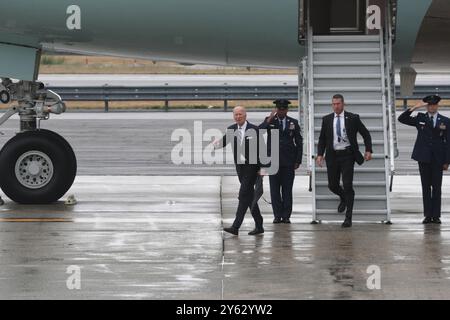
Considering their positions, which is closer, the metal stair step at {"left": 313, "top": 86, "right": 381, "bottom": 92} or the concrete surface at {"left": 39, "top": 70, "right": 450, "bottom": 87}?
the metal stair step at {"left": 313, "top": 86, "right": 381, "bottom": 92}

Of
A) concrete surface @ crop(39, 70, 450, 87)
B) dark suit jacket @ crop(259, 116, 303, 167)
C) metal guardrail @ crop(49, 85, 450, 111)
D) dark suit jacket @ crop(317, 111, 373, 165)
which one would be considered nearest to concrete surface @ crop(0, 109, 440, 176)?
metal guardrail @ crop(49, 85, 450, 111)

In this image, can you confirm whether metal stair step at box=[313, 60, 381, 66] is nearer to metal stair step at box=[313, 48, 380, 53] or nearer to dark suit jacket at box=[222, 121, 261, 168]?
metal stair step at box=[313, 48, 380, 53]

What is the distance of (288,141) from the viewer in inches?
584

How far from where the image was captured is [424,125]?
14.7m

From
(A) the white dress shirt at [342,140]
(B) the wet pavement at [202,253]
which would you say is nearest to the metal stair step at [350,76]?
(A) the white dress shirt at [342,140]

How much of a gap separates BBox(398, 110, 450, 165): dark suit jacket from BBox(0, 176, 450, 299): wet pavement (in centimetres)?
92

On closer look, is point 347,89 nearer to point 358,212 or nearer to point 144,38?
point 358,212

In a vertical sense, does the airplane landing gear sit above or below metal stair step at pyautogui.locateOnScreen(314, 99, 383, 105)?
below

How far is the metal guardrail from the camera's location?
36.9 m

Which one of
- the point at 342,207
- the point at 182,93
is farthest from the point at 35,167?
the point at 182,93

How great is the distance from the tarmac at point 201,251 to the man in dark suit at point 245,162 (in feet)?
0.75

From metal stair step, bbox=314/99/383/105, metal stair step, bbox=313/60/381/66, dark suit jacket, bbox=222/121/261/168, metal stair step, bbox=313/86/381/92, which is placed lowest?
dark suit jacket, bbox=222/121/261/168

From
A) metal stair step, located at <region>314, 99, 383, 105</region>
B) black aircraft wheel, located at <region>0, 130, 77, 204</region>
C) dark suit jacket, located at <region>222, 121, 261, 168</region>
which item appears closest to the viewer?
dark suit jacket, located at <region>222, 121, 261, 168</region>

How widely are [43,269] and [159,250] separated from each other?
162 centimetres
